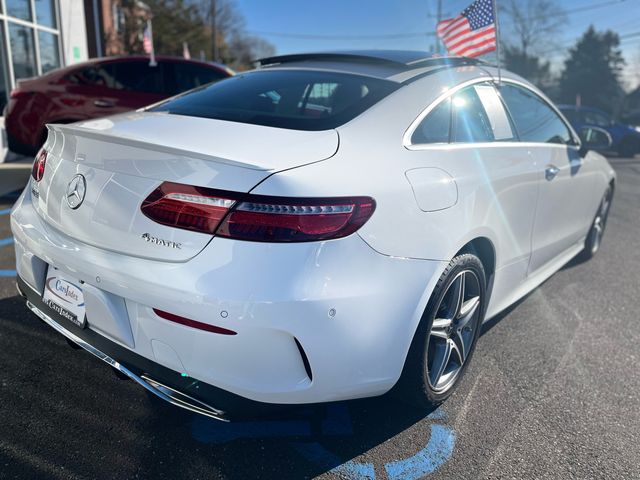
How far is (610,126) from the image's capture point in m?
16.6

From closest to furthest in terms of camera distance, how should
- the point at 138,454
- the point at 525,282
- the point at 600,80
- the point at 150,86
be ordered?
1. the point at 138,454
2. the point at 525,282
3. the point at 150,86
4. the point at 600,80

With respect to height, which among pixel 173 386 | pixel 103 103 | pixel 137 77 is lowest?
pixel 173 386

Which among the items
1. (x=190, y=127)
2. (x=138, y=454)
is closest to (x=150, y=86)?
(x=190, y=127)

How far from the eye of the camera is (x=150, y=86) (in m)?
7.37

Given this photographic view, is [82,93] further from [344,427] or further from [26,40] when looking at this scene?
[344,427]

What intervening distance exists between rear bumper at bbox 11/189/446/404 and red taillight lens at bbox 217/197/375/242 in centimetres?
3

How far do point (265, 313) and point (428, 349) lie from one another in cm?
95

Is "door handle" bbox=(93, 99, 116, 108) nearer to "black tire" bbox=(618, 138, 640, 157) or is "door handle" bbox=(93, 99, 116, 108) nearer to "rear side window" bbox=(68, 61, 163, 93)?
"rear side window" bbox=(68, 61, 163, 93)

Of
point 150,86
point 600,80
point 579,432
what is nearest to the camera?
point 579,432

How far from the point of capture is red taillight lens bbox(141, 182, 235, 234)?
1.73 m

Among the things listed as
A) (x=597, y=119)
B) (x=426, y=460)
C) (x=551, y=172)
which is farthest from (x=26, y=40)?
(x=597, y=119)

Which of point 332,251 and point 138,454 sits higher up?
point 332,251

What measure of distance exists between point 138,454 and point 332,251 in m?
1.12

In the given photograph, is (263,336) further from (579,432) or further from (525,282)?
(525,282)
